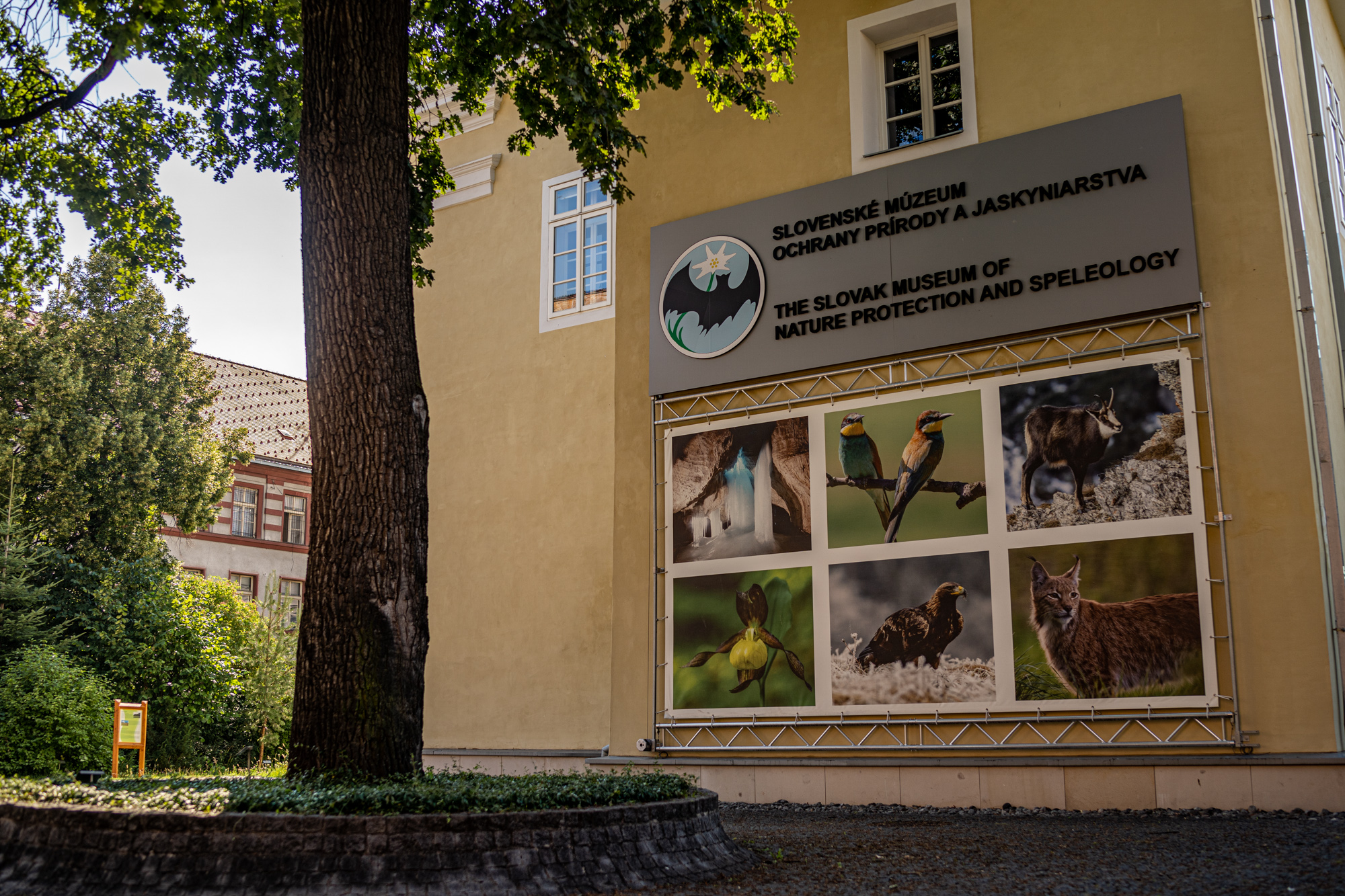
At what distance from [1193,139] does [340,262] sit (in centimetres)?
726

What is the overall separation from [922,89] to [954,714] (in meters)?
6.36

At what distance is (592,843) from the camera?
19.0 feet

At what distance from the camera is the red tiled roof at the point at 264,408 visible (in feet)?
132

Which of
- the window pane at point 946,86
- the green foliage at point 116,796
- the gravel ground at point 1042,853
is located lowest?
the gravel ground at point 1042,853

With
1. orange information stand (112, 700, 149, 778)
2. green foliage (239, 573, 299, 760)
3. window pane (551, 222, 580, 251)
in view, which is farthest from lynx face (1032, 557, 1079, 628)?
green foliage (239, 573, 299, 760)

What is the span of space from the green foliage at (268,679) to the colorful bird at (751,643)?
57.4 feet

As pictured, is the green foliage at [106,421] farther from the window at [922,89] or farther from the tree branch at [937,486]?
the window at [922,89]

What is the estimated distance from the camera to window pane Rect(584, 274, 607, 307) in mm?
17094

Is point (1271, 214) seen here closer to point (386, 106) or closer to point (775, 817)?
point (775, 817)

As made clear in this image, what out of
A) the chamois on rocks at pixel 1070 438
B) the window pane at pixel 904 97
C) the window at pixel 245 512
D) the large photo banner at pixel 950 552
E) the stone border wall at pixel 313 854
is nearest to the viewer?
the stone border wall at pixel 313 854

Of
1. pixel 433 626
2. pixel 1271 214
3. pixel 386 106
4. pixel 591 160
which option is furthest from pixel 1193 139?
pixel 433 626

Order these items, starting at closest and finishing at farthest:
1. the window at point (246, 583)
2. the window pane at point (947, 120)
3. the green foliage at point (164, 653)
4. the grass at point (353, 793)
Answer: the grass at point (353, 793) < the window pane at point (947, 120) < the green foliage at point (164, 653) < the window at point (246, 583)

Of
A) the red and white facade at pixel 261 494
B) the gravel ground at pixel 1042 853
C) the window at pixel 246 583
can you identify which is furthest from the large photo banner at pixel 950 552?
the window at pixel 246 583

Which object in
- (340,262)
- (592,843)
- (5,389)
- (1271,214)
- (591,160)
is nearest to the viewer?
(592,843)
